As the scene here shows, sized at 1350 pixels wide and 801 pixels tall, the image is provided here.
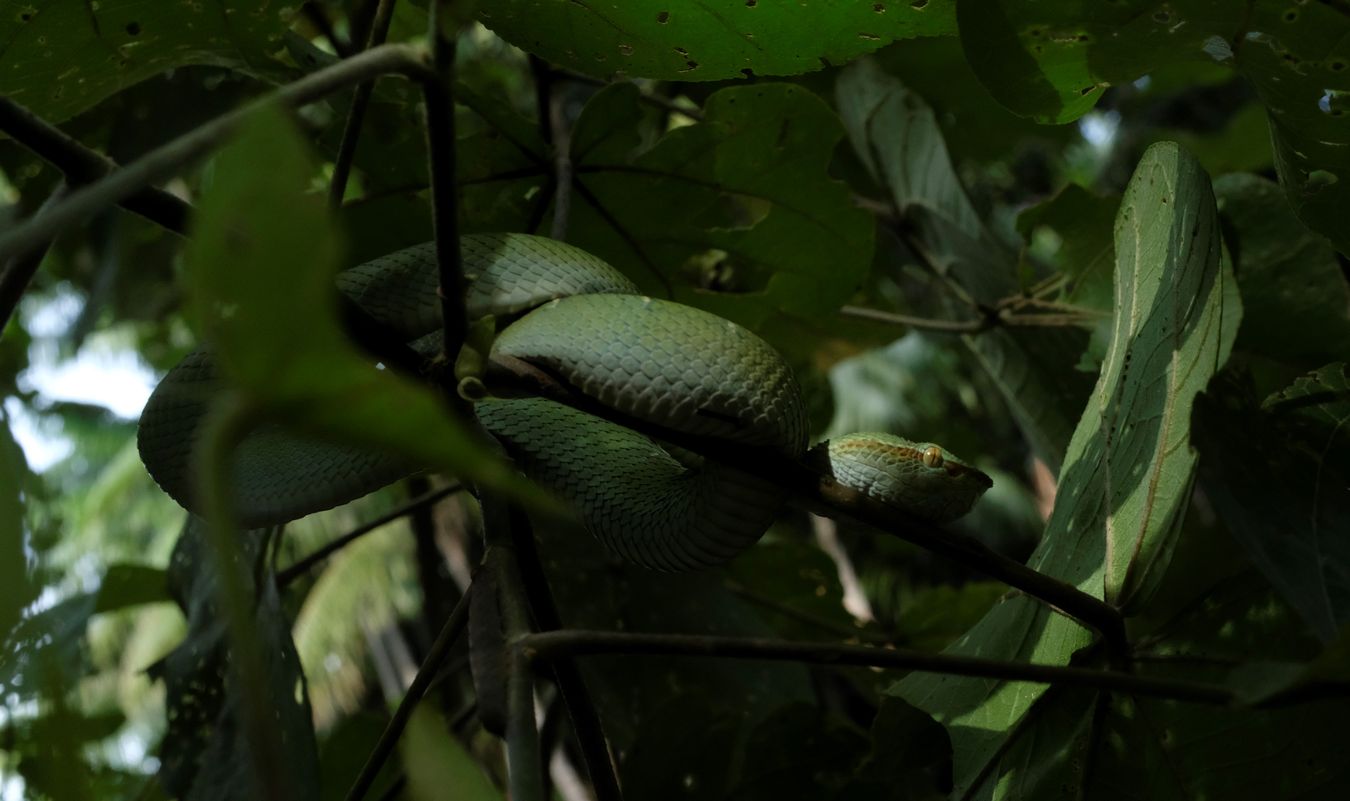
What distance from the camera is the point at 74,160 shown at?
1.05 meters

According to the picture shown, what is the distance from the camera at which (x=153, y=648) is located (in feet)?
40.7

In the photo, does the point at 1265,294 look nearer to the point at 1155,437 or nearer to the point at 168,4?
the point at 1155,437

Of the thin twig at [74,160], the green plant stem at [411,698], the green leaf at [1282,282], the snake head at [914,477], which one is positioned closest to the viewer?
the thin twig at [74,160]

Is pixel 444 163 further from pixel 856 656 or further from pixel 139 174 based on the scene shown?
pixel 856 656

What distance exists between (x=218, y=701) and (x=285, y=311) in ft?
4.86

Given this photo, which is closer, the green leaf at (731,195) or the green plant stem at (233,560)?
the green plant stem at (233,560)

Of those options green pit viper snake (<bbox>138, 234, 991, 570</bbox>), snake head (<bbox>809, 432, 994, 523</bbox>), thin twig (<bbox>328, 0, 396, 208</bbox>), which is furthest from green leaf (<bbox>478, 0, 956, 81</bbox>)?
snake head (<bbox>809, 432, 994, 523</bbox>)

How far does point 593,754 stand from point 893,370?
Answer: 11.7m

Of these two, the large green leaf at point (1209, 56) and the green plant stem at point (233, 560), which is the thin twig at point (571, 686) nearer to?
the green plant stem at point (233, 560)

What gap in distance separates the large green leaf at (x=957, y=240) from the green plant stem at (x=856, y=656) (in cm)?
150

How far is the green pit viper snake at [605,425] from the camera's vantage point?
140cm

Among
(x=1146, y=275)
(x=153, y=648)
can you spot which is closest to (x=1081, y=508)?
(x=1146, y=275)

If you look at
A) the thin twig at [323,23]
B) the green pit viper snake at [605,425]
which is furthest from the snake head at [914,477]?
the thin twig at [323,23]

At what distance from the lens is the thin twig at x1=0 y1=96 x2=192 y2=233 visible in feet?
3.26
